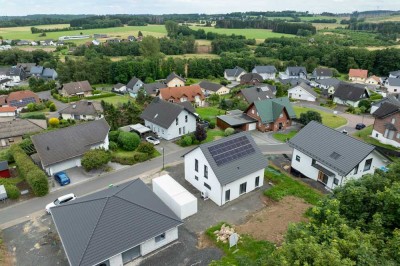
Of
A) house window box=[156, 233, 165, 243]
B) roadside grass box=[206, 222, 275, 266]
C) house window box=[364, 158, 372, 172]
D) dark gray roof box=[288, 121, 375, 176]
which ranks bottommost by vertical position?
roadside grass box=[206, 222, 275, 266]

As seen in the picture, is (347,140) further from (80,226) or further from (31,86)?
(31,86)

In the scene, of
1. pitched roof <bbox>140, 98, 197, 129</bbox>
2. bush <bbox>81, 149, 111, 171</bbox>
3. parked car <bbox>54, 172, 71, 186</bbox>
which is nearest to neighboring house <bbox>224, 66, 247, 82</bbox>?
pitched roof <bbox>140, 98, 197, 129</bbox>

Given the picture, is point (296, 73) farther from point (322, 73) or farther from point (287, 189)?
point (287, 189)

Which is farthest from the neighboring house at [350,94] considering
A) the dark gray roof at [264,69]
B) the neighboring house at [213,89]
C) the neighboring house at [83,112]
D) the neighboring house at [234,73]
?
the neighboring house at [83,112]

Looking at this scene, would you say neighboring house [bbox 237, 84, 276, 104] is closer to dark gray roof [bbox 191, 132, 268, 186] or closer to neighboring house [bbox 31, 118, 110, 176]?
dark gray roof [bbox 191, 132, 268, 186]

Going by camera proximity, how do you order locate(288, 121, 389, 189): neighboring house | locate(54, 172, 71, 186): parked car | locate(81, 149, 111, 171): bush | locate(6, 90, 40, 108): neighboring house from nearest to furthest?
1. locate(288, 121, 389, 189): neighboring house
2. locate(54, 172, 71, 186): parked car
3. locate(81, 149, 111, 171): bush
4. locate(6, 90, 40, 108): neighboring house

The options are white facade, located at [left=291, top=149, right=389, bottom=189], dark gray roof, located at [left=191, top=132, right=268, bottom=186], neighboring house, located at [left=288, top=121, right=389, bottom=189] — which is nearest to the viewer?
dark gray roof, located at [left=191, top=132, right=268, bottom=186]

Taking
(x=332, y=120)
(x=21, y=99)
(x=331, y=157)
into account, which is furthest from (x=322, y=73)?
(x=21, y=99)
